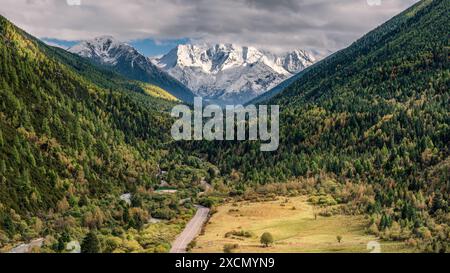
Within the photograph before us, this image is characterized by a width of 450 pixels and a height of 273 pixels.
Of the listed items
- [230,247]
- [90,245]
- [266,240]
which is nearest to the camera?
[90,245]

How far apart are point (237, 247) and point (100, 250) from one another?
4262 cm

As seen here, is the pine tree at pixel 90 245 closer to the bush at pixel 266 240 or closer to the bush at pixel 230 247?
the bush at pixel 230 247

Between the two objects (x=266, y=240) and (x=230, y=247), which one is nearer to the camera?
(x=230, y=247)

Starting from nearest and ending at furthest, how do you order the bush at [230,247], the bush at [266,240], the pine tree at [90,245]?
the bush at [230,247] < the pine tree at [90,245] < the bush at [266,240]

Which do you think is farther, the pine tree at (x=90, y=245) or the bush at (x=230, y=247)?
the pine tree at (x=90, y=245)

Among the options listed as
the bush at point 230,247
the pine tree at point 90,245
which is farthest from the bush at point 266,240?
the pine tree at point 90,245

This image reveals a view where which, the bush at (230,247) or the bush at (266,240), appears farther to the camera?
the bush at (266,240)

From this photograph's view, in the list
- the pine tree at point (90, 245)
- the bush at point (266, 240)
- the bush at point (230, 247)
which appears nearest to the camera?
the bush at point (230, 247)

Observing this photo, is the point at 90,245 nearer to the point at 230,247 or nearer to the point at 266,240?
the point at 230,247

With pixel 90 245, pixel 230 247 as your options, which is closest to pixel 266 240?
pixel 230 247

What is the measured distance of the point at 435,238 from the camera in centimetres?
17738

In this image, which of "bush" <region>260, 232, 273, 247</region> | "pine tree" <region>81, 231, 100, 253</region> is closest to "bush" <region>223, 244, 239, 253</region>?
"bush" <region>260, 232, 273, 247</region>
